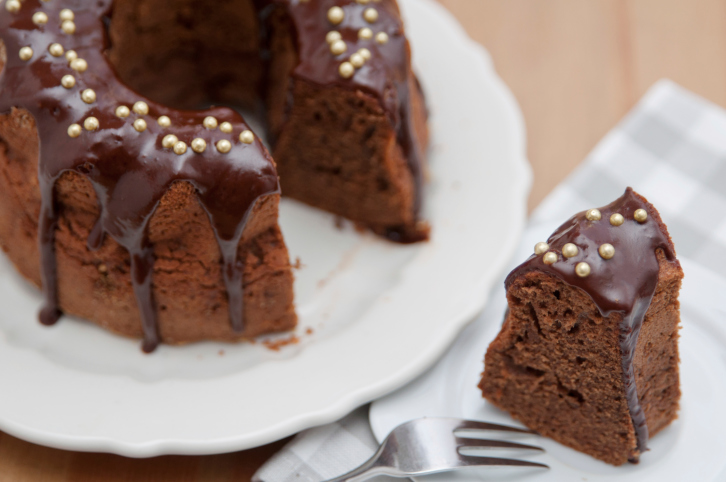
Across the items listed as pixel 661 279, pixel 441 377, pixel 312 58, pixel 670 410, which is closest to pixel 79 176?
pixel 312 58

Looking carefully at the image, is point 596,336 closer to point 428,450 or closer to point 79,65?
point 428,450

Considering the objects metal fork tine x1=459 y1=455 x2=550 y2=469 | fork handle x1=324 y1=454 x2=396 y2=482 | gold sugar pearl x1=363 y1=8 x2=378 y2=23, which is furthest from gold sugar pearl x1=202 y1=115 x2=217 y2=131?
metal fork tine x1=459 y1=455 x2=550 y2=469

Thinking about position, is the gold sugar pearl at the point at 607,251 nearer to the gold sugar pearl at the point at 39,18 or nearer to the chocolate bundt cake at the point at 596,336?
the chocolate bundt cake at the point at 596,336

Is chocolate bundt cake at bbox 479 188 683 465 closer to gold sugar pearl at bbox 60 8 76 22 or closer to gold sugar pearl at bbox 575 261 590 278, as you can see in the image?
gold sugar pearl at bbox 575 261 590 278

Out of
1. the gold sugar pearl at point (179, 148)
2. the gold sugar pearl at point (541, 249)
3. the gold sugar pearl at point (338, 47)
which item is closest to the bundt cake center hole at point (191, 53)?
the gold sugar pearl at point (338, 47)

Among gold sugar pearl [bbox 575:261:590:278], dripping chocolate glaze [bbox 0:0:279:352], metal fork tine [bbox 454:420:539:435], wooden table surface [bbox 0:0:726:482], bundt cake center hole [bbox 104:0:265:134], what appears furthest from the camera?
wooden table surface [bbox 0:0:726:482]

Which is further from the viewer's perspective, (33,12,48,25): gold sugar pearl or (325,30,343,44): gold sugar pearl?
(325,30,343,44): gold sugar pearl

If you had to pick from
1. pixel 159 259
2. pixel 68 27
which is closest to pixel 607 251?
pixel 159 259
